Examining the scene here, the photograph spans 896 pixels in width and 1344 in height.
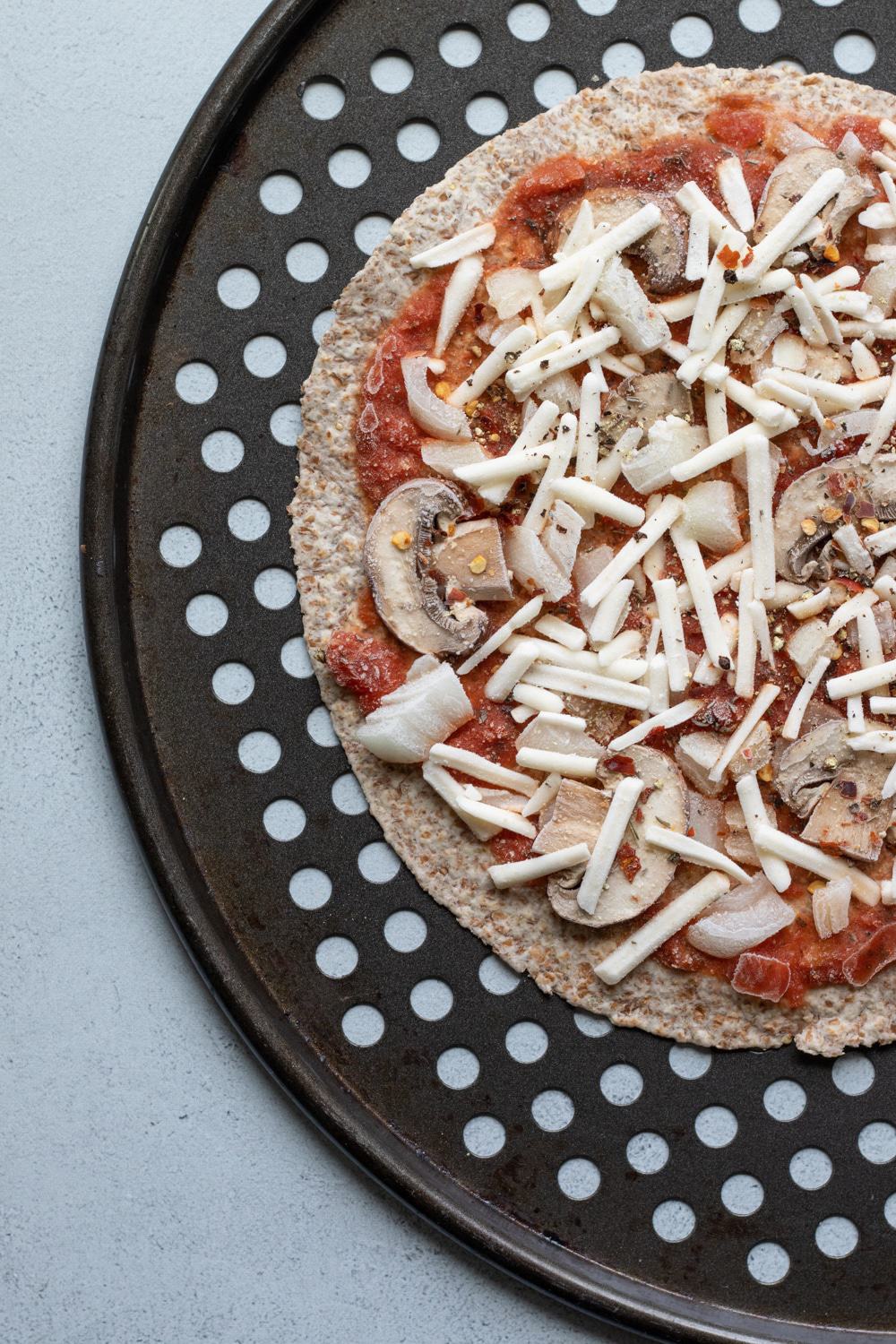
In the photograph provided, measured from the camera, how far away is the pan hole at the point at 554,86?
10.1ft

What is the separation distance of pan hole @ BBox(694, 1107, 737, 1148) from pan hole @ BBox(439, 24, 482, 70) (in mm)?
2997

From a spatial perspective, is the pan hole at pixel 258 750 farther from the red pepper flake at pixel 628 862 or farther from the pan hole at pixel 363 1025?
the red pepper flake at pixel 628 862

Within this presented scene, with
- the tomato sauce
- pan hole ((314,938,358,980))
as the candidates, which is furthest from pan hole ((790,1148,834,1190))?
pan hole ((314,938,358,980))

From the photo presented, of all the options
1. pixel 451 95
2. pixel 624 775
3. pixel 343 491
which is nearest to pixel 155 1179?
pixel 624 775

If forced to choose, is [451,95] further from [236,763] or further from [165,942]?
[165,942]

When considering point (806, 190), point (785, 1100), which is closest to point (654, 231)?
point (806, 190)

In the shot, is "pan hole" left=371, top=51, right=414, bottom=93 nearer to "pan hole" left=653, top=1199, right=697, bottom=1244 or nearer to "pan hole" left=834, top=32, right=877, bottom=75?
"pan hole" left=834, top=32, right=877, bottom=75

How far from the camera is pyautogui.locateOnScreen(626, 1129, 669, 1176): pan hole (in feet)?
9.98

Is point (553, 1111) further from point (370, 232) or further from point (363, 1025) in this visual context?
point (370, 232)

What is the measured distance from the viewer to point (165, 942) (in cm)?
315

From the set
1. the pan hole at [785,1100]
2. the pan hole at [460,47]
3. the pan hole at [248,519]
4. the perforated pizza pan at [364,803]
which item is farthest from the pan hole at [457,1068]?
the pan hole at [460,47]

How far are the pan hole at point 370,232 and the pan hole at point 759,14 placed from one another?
1157 mm

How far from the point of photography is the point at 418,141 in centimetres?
308

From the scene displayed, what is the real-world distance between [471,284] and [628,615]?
0.97 metres
